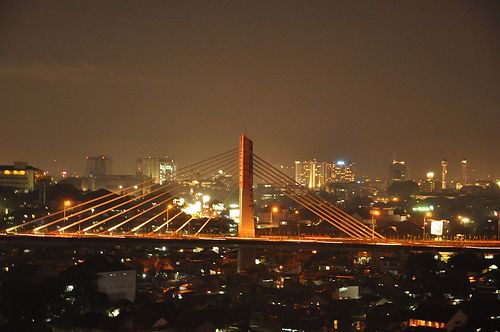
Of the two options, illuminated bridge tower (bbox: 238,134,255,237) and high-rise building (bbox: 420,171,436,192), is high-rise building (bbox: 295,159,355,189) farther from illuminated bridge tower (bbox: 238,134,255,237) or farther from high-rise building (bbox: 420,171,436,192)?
illuminated bridge tower (bbox: 238,134,255,237)

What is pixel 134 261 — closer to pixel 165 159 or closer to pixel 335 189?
pixel 335 189

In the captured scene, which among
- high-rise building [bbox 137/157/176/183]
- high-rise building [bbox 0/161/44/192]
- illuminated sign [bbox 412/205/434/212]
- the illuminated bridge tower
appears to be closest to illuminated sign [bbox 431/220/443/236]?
illuminated sign [bbox 412/205/434/212]

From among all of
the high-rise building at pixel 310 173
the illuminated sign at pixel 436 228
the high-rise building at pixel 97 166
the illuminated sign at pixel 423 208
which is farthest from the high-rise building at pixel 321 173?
the illuminated sign at pixel 436 228

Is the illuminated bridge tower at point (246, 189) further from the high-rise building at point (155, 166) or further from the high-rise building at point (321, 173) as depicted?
the high-rise building at point (321, 173)

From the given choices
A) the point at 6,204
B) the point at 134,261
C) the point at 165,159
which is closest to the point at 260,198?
the point at 165,159

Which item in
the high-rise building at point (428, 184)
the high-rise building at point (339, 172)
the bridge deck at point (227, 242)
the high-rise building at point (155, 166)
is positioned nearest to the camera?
the bridge deck at point (227, 242)

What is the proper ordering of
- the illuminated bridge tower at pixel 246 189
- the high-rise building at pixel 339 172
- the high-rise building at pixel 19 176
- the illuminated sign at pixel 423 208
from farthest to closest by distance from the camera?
the high-rise building at pixel 339 172 → the high-rise building at pixel 19 176 → the illuminated sign at pixel 423 208 → the illuminated bridge tower at pixel 246 189
